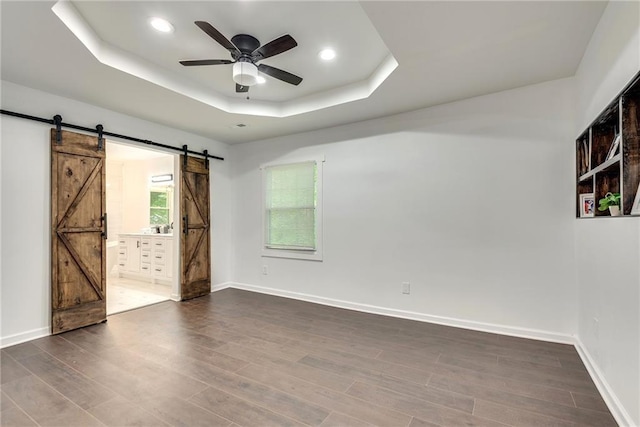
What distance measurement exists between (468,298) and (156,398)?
10.3 ft

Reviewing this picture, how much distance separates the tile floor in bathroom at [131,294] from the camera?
4.30 metres

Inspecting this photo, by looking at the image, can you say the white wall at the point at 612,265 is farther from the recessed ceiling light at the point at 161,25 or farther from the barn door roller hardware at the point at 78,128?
the barn door roller hardware at the point at 78,128

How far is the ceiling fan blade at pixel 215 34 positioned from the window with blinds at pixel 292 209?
7.81ft

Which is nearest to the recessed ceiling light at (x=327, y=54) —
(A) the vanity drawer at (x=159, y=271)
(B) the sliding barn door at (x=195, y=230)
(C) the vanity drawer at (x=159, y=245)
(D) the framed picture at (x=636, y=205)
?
(D) the framed picture at (x=636, y=205)

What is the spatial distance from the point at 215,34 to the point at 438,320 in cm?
363

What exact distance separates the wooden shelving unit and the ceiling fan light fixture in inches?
99.3

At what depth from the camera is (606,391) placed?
204 centimetres

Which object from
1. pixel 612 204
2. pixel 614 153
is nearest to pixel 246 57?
pixel 614 153

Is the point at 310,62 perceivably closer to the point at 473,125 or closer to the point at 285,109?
the point at 285,109

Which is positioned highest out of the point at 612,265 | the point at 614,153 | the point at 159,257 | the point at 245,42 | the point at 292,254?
the point at 245,42

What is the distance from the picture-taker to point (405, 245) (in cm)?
382

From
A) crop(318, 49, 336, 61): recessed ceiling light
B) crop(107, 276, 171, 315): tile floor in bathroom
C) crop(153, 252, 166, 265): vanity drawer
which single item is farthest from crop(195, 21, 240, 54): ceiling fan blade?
crop(153, 252, 166, 265): vanity drawer

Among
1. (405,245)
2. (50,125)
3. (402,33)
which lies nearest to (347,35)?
(402,33)

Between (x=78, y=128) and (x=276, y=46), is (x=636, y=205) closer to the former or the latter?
(x=276, y=46)
